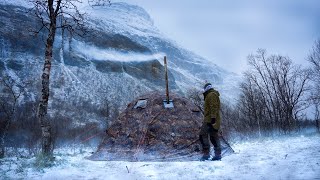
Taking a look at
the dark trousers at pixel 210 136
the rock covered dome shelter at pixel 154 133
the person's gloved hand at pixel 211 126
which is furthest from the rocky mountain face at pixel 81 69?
the person's gloved hand at pixel 211 126

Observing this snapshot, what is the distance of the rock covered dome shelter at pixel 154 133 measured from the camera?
8.39 m

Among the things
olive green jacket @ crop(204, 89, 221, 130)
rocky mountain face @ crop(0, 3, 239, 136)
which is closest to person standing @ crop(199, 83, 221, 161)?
olive green jacket @ crop(204, 89, 221, 130)

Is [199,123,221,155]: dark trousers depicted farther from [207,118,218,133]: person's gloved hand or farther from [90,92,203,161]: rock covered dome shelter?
[90,92,203,161]: rock covered dome shelter

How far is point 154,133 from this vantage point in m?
8.78

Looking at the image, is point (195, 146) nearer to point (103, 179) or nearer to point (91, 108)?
point (103, 179)

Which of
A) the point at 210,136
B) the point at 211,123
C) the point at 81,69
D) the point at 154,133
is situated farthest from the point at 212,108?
the point at 81,69

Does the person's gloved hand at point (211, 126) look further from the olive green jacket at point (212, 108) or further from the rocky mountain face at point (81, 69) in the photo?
the rocky mountain face at point (81, 69)

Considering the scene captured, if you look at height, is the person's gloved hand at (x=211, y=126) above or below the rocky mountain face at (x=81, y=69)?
below

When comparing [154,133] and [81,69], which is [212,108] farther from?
[81,69]

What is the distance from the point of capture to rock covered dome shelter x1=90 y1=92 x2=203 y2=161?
8391mm

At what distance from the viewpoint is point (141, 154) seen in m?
8.32

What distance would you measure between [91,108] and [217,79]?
13587 cm

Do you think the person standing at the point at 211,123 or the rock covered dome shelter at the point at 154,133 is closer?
the person standing at the point at 211,123

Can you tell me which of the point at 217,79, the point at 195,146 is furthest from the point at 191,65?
the point at 195,146
